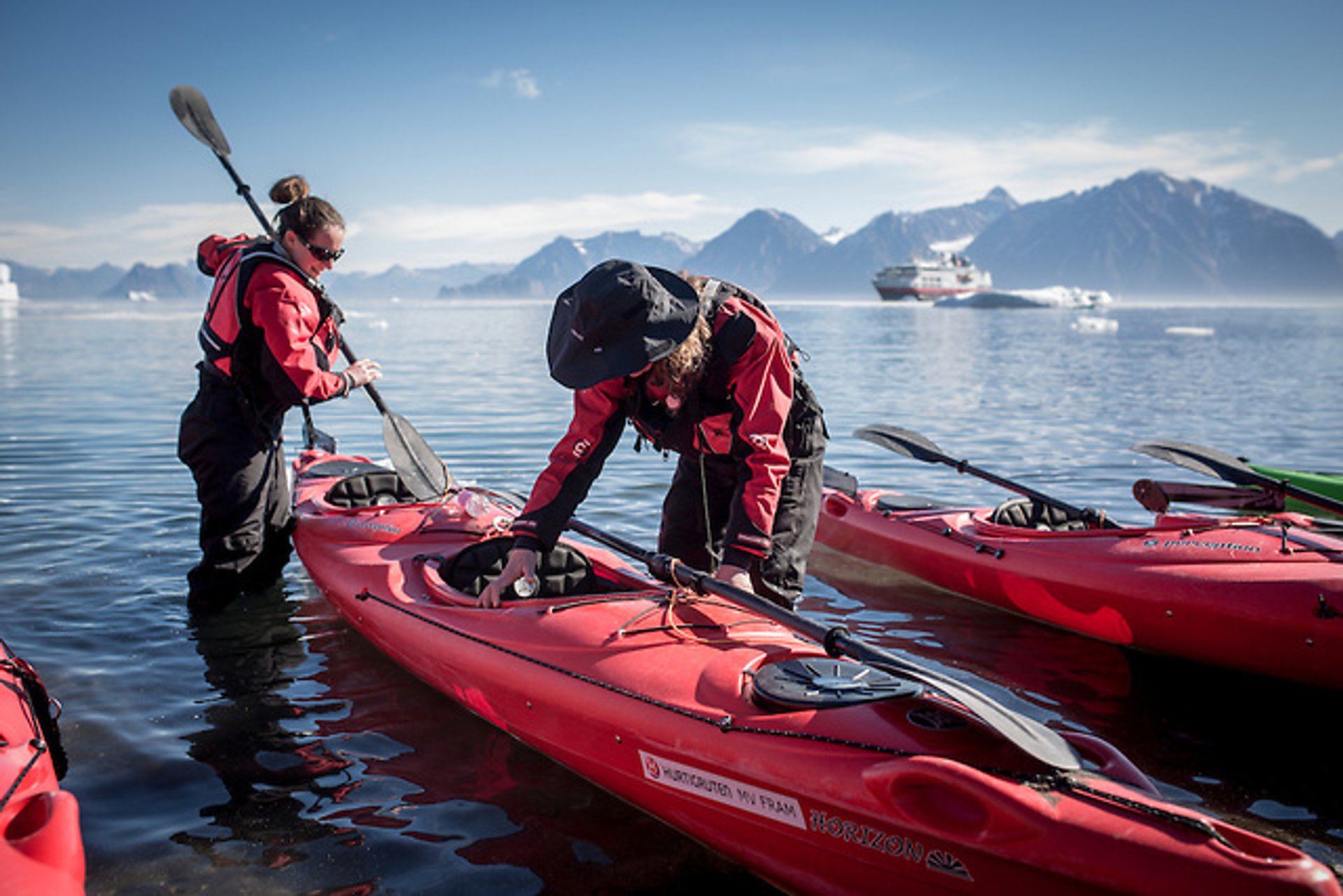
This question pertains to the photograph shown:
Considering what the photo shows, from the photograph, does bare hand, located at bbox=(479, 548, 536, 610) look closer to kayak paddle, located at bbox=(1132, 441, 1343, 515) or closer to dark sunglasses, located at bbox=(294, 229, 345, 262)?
dark sunglasses, located at bbox=(294, 229, 345, 262)

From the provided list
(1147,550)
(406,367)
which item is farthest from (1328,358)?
(1147,550)

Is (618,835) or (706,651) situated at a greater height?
(706,651)

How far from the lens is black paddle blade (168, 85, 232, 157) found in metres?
6.61

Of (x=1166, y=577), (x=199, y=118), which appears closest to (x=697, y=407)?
(x=1166, y=577)

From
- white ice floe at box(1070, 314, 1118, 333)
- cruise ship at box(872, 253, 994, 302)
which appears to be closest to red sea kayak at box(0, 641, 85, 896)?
white ice floe at box(1070, 314, 1118, 333)

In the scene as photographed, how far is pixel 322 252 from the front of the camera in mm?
4688

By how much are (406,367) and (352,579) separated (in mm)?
19191

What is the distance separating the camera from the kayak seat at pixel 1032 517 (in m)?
6.08

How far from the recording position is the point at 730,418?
3602 millimetres

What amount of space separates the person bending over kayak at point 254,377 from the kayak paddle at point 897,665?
2239mm

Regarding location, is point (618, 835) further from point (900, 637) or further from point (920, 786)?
point (900, 637)

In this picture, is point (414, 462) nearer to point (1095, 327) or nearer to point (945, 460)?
point (945, 460)

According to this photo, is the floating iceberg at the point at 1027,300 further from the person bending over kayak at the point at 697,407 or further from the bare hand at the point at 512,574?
the bare hand at the point at 512,574

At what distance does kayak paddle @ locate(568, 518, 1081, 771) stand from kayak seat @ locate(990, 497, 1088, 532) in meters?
3.26
